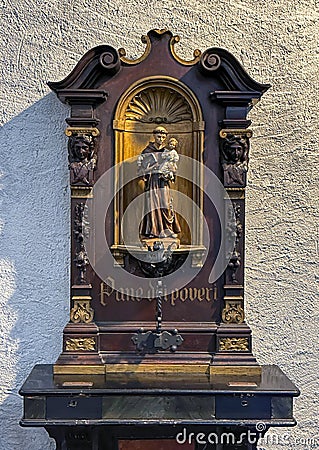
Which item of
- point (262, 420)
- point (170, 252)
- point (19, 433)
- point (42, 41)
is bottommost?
point (19, 433)

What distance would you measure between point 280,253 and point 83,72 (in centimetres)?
128

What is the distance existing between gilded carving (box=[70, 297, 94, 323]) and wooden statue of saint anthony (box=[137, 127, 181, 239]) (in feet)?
1.36

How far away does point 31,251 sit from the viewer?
307 centimetres

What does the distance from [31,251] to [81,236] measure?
394mm

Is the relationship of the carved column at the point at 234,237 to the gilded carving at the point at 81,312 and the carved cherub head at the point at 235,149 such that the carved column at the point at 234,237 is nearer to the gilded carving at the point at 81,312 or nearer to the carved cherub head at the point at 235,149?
the carved cherub head at the point at 235,149

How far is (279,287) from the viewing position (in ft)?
10.1

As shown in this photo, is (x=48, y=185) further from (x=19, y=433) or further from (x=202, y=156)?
(x=19, y=433)

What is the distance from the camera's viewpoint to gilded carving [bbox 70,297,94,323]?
2.80 metres

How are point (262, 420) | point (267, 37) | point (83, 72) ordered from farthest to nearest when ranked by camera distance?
point (267, 37)
point (83, 72)
point (262, 420)

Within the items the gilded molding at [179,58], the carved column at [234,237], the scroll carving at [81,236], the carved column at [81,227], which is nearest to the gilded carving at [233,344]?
the carved column at [234,237]

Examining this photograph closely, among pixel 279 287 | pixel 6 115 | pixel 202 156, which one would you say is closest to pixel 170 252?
pixel 202 156

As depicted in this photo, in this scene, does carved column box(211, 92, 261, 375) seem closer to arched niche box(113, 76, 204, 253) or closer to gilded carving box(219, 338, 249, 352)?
gilded carving box(219, 338, 249, 352)

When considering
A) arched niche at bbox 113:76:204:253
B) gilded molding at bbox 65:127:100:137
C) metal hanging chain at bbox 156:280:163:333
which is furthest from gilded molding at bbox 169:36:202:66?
metal hanging chain at bbox 156:280:163:333

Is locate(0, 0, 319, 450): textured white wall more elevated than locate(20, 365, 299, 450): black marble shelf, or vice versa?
locate(0, 0, 319, 450): textured white wall
